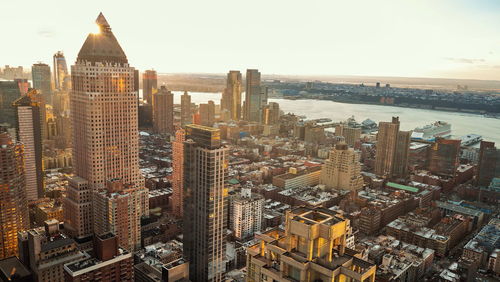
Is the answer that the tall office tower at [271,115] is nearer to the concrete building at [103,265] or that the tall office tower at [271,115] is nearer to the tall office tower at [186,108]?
the tall office tower at [186,108]

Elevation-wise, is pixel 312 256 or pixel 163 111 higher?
pixel 312 256

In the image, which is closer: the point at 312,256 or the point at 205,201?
the point at 312,256

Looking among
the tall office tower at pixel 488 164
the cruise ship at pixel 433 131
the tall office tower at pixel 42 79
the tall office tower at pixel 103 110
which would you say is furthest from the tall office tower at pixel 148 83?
the tall office tower at pixel 488 164

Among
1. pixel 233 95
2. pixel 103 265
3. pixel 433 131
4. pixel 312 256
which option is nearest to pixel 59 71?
pixel 233 95

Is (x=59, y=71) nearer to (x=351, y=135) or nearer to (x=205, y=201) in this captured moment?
(x=351, y=135)

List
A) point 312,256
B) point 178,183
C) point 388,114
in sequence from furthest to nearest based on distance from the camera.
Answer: point 388,114 → point 178,183 → point 312,256

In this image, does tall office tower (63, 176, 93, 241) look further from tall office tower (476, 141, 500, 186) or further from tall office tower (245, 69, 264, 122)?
tall office tower (245, 69, 264, 122)
